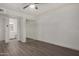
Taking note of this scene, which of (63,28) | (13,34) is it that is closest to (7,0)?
(63,28)

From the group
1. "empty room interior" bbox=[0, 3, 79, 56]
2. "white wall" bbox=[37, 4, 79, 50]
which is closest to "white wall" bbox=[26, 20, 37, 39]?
"empty room interior" bbox=[0, 3, 79, 56]

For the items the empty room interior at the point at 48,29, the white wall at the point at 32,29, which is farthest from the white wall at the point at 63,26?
the white wall at the point at 32,29

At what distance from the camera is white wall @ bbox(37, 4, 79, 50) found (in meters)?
4.31

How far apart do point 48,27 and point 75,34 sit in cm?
240

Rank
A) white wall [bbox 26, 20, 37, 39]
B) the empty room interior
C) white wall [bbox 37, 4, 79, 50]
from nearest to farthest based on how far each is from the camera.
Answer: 1. the empty room interior
2. white wall [bbox 37, 4, 79, 50]
3. white wall [bbox 26, 20, 37, 39]

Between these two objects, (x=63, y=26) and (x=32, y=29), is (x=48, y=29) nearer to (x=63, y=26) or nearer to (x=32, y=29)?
(x=63, y=26)

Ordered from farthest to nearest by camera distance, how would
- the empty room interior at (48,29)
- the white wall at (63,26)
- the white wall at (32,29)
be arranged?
the white wall at (32,29) → the white wall at (63,26) → the empty room interior at (48,29)

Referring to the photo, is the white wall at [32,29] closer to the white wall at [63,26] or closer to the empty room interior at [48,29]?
the empty room interior at [48,29]

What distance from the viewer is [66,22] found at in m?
4.77

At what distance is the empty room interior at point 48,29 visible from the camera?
4137 mm

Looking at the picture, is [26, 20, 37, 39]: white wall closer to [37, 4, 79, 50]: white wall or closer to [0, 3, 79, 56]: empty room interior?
[0, 3, 79, 56]: empty room interior

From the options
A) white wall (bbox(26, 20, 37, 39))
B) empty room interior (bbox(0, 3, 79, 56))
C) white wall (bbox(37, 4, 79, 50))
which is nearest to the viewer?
empty room interior (bbox(0, 3, 79, 56))

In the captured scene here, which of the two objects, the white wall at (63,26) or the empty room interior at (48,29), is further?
the white wall at (63,26)

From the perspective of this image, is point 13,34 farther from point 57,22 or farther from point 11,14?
point 57,22
